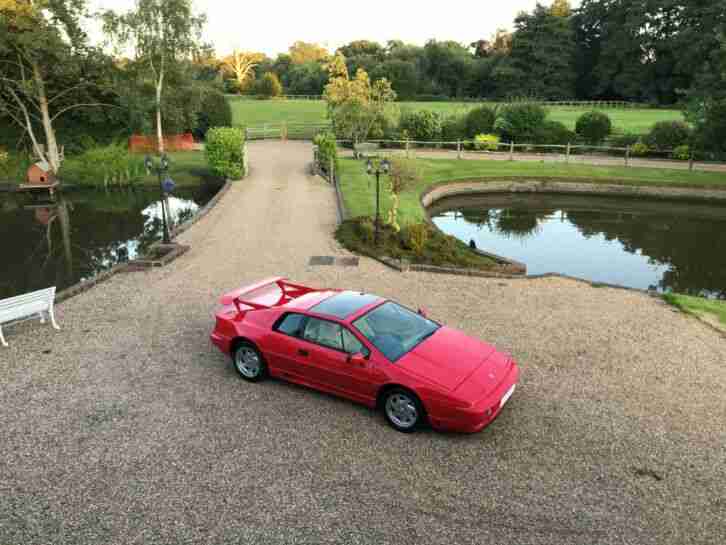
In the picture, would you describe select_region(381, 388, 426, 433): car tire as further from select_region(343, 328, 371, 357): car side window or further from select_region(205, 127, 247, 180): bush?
select_region(205, 127, 247, 180): bush

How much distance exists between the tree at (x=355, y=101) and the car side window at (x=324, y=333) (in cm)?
2669

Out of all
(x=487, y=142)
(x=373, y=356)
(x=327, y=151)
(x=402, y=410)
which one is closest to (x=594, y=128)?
(x=487, y=142)

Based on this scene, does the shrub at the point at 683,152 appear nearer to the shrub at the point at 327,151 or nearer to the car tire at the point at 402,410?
the shrub at the point at 327,151

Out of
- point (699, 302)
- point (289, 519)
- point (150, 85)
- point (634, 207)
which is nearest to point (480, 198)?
point (634, 207)

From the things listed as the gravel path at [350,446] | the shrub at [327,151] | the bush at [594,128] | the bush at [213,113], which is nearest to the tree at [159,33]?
the bush at [213,113]

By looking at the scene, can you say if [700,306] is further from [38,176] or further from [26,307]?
[38,176]

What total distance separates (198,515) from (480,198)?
80.8 ft

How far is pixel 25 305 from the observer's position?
10.8 meters

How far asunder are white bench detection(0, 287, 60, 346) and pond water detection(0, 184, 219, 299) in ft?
13.9

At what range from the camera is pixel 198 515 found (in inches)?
247

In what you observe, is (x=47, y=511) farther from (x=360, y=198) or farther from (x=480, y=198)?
(x=480, y=198)

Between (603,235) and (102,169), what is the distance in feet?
85.5

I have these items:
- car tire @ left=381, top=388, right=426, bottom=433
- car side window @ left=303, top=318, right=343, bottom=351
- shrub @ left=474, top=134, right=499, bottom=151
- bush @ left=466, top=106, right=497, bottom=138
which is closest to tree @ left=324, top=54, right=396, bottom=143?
shrub @ left=474, top=134, right=499, bottom=151

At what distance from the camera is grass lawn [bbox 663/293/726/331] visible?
12.0m
